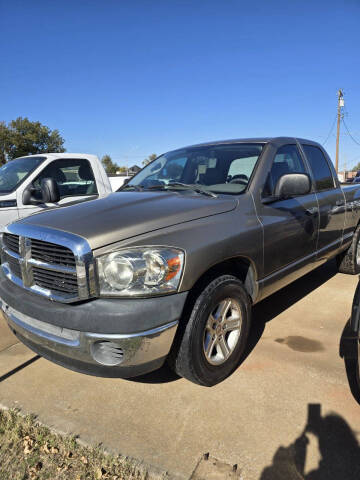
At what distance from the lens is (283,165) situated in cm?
338

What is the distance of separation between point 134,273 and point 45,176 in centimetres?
385

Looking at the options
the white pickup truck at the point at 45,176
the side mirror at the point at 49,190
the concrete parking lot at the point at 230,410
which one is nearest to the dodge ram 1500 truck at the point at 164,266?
the concrete parking lot at the point at 230,410

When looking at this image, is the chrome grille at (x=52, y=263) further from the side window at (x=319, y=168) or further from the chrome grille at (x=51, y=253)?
the side window at (x=319, y=168)

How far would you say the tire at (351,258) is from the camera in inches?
193

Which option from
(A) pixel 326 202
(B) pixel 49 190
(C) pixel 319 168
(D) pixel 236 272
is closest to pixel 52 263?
(D) pixel 236 272

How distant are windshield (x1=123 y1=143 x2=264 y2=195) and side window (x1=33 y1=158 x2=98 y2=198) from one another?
1966mm

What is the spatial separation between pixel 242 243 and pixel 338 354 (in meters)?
1.37

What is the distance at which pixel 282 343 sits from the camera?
3141mm

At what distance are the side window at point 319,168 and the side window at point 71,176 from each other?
3389mm

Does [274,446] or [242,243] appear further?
[242,243]

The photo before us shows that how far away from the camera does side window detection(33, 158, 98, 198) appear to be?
5.30m

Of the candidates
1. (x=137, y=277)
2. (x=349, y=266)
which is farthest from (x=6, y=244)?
(x=349, y=266)

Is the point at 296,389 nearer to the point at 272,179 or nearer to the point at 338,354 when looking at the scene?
the point at 338,354

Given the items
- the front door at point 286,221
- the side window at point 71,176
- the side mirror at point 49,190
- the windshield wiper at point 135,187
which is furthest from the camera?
the side window at point 71,176
